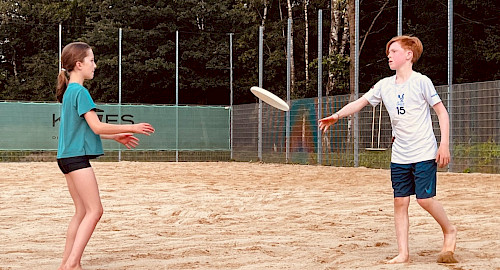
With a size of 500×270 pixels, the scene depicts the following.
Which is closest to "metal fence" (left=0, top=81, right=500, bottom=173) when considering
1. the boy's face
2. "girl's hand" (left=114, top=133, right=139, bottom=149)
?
the boy's face

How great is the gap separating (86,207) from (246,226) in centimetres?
250

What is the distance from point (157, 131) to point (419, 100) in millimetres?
17325

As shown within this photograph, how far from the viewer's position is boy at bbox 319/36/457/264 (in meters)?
4.48

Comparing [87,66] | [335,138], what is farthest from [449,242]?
[335,138]

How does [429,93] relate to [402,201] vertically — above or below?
above

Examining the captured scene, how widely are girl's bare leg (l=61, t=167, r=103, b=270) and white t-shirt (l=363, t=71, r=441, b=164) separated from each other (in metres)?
1.95

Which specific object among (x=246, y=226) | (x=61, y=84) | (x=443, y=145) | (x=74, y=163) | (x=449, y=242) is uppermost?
(x=61, y=84)

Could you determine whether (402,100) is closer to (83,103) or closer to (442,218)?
(442,218)

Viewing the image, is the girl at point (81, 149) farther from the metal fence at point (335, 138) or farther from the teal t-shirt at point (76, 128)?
the metal fence at point (335, 138)

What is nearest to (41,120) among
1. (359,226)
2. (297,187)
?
(297,187)

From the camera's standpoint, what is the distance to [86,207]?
4.22 metres

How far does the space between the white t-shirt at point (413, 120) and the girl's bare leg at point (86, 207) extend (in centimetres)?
195

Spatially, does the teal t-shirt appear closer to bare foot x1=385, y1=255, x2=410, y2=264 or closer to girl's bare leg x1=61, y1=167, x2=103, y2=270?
girl's bare leg x1=61, y1=167, x2=103, y2=270

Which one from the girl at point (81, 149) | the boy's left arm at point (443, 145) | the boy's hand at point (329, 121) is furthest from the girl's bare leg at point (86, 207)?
the boy's left arm at point (443, 145)
